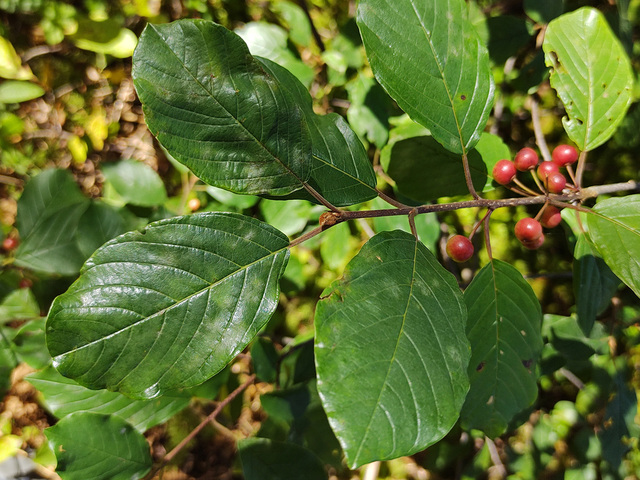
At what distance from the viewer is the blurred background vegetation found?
58.7 inches

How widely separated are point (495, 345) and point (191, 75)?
2.76ft

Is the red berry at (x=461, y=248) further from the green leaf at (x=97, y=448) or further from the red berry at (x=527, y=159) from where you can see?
the green leaf at (x=97, y=448)

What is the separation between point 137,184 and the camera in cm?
166

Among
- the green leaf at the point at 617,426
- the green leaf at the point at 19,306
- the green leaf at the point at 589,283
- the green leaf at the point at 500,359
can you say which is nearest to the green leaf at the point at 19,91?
the green leaf at the point at 19,306

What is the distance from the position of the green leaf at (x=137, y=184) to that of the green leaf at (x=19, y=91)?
3.73ft

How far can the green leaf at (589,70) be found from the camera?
3.35 feet

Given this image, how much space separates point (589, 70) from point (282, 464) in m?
1.29

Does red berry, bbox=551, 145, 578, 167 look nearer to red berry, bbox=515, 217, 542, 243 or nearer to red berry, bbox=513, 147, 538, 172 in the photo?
red berry, bbox=513, 147, 538, 172

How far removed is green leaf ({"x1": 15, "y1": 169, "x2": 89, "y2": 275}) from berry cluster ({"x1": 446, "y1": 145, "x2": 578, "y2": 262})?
1253 millimetres

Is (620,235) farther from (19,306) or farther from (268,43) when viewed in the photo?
(19,306)

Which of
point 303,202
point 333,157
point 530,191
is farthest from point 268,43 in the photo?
point 530,191

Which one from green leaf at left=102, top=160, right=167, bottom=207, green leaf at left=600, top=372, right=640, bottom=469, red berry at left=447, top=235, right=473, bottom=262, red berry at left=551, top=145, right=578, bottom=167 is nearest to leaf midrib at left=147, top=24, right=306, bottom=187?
red berry at left=447, top=235, right=473, bottom=262

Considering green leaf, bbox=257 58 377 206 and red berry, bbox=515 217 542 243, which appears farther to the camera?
red berry, bbox=515 217 542 243

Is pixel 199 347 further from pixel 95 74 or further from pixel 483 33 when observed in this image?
pixel 95 74
